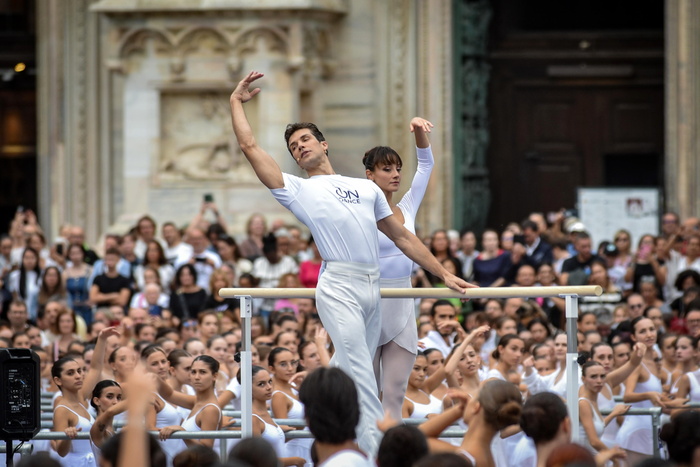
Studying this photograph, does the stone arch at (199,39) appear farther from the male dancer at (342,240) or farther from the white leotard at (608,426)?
the male dancer at (342,240)

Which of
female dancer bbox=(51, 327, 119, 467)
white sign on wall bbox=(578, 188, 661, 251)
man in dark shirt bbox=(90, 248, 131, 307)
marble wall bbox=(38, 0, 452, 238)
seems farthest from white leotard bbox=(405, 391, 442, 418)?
white sign on wall bbox=(578, 188, 661, 251)

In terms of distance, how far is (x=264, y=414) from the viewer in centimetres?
1002

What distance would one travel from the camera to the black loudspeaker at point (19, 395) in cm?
857

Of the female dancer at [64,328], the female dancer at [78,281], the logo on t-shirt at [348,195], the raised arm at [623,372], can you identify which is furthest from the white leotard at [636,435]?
the female dancer at [78,281]

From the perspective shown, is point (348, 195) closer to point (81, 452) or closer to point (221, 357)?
point (81, 452)

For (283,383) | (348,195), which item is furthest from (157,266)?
(348,195)

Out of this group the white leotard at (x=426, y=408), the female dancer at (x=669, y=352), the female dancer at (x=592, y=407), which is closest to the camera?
the female dancer at (x=592, y=407)

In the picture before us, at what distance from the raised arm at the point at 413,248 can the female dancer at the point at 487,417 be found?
1.17m

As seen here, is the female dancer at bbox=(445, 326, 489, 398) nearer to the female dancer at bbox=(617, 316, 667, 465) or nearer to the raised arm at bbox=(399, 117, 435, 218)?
the female dancer at bbox=(617, 316, 667, 465)

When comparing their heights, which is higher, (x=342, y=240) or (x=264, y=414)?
(x=342, y=240)

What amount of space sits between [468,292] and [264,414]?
2.69 meters

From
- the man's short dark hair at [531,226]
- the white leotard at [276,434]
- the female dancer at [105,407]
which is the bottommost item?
the white leotard at [276,434]

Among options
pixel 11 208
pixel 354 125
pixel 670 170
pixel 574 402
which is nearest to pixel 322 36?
pixel 354 125

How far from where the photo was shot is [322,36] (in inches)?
762
